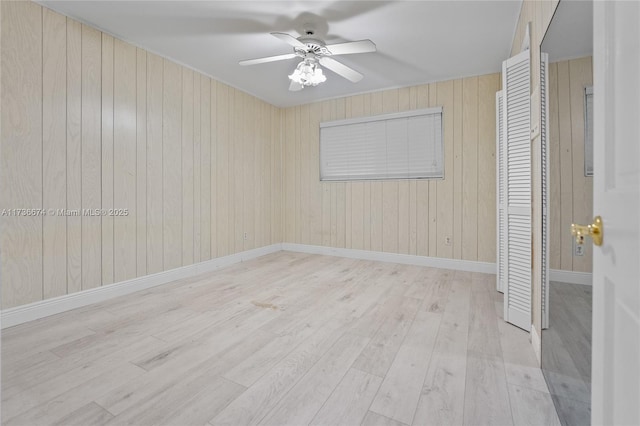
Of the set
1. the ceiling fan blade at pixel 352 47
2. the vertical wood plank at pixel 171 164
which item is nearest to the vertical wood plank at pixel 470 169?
the ceiling fan blade at pixel 352 47

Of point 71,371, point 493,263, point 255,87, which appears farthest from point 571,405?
point 255,87

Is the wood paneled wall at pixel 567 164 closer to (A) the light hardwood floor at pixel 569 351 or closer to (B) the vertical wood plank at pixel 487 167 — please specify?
(A) the light hardwood floor at pixel 569 351

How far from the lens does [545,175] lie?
152 centimetres

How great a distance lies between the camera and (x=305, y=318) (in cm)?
238

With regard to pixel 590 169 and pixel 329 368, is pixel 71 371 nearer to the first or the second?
pixel 329 368

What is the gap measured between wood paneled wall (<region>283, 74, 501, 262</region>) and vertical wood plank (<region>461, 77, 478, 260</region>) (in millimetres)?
12

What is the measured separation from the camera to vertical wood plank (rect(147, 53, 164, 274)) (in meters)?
3.19

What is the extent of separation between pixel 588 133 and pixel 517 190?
131 centimetres

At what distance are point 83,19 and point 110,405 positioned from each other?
3.07m

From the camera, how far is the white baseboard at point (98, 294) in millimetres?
2267

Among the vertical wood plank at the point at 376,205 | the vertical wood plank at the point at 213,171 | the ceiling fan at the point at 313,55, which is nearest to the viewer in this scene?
the ceiling fan at the point at 313,55

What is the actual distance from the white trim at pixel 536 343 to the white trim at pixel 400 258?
1942mm

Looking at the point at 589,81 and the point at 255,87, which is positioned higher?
the point at 255,87

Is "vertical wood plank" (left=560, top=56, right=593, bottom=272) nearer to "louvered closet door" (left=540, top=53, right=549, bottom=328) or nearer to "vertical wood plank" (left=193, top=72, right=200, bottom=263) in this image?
"louvered closet door" (left=540, top=53, right=549, bottom=328)
